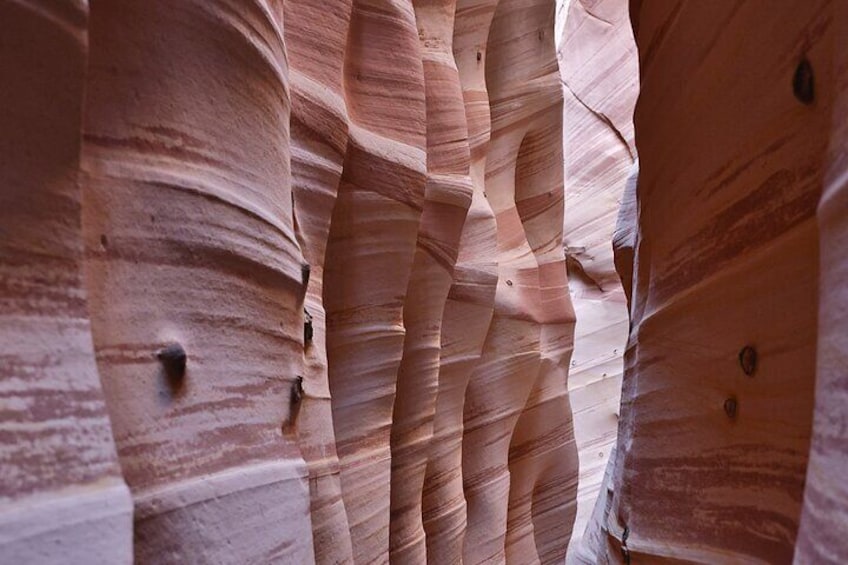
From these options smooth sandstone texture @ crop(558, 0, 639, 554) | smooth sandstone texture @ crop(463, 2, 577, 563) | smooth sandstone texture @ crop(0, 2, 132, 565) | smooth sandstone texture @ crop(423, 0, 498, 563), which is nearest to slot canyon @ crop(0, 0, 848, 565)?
smooth sandstone texture @ crop(0, 2, 132, 565)

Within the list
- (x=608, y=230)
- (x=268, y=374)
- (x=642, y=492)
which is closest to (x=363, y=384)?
(x=642, y=492)

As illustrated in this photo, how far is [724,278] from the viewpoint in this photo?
3.15 ft

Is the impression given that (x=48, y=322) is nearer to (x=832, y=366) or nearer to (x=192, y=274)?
(x=192, y=274)

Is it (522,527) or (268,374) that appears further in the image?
(522,527)

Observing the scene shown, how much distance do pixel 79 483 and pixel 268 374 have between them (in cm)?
32

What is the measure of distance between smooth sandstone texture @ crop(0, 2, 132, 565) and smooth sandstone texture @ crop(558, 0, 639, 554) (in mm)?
4157

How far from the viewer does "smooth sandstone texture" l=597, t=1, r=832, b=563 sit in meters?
0.78

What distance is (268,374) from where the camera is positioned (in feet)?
3.10

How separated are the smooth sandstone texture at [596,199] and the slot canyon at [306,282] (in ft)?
10.4

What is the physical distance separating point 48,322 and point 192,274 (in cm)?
20

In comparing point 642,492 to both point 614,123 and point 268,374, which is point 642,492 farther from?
point 614,123

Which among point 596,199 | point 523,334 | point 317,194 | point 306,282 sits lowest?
point 523,334

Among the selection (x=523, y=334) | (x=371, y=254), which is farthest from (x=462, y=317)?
(x=371, y=254)

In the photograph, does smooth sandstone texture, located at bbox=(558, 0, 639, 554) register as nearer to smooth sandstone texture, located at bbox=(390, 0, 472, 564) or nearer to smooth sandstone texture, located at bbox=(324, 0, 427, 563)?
smooth sandstone texture, located at bbox=(390, 0, 472, 564)
